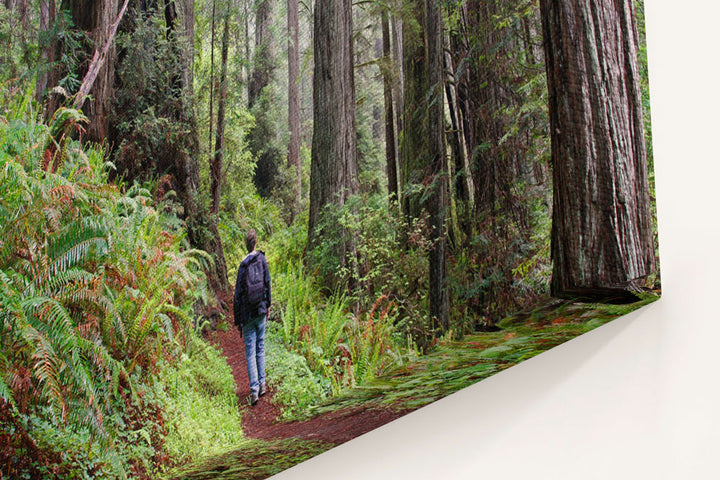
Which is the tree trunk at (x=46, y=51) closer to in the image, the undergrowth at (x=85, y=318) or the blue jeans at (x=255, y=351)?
the undergrowth at (x=85, y=318)

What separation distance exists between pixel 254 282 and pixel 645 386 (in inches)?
116

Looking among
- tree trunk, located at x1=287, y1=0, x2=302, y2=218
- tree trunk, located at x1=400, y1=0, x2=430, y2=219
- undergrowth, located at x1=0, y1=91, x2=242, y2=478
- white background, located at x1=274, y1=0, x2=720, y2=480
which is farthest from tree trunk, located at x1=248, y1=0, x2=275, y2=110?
white background, located at x1=274, y1=0, x2=720, y2=480

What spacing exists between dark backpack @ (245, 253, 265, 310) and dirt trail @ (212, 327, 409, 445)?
0.17 metres

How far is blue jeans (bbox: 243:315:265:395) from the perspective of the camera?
291 centimetres

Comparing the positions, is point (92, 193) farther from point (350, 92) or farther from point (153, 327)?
point (350, 92)

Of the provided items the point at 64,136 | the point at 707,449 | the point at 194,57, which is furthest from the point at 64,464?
the point at 707,449

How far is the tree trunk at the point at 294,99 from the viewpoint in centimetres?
310

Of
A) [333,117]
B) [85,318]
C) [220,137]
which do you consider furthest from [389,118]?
[85,318]

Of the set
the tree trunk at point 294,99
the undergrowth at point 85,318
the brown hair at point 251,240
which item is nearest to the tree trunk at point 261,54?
the tree trunk at point 294,99

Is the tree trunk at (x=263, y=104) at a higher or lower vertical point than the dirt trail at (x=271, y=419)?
higher

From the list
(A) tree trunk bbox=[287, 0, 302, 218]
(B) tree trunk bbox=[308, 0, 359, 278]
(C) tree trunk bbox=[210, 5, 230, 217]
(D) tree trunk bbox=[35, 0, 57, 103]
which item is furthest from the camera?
(B) tree trunk bbox=[308, 0, 359, 278]

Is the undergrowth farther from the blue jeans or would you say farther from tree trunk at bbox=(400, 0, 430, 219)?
tree trunk at bbox=(400, 0, 430, 219)

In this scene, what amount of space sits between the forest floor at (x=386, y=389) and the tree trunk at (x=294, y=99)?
2.87 ft

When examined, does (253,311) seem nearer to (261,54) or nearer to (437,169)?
(261,54)
